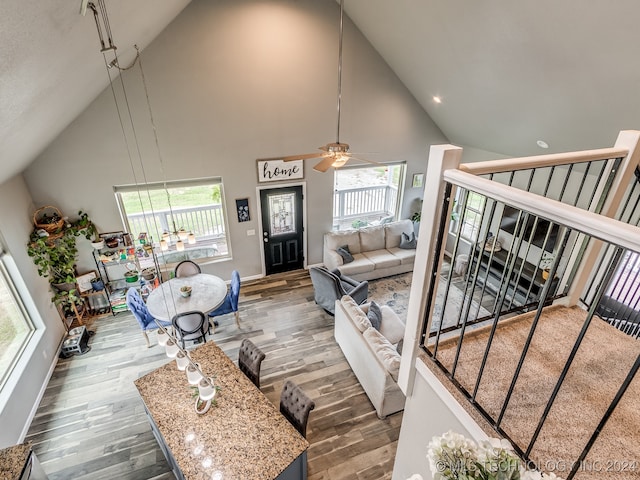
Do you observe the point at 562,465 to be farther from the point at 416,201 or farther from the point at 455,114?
the point at 416,201

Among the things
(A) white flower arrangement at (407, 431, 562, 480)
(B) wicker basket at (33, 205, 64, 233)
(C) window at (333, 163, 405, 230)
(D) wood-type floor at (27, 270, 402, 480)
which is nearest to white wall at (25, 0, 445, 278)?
(B) wicker basket at (33, 205, 64, 233)

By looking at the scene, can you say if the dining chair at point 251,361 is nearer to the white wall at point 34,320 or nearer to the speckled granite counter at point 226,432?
the speckled granite counter at point 226,432

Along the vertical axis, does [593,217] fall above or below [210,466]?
above

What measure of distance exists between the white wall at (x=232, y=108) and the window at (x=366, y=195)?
711mm

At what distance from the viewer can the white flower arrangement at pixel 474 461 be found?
1.03 meters

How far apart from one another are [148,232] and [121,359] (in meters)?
2.14

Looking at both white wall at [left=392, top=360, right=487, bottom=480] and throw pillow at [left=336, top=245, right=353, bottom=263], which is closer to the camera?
white wall at [left=392, top=360, right=487, bottom=480]

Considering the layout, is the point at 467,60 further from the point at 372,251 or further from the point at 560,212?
the point at 560,212

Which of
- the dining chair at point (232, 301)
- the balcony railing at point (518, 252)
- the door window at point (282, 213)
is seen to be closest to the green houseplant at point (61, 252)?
the dining chair at point (232, 301)

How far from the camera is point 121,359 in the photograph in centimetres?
506

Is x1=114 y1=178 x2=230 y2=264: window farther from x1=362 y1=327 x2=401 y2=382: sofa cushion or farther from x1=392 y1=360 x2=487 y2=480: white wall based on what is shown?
x1=392 y1=360 x2=487 y2=480: white wall

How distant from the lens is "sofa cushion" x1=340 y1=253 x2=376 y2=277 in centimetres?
660

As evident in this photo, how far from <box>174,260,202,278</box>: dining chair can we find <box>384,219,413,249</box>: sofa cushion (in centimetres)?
399

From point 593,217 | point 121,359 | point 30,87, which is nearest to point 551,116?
point 593,217
